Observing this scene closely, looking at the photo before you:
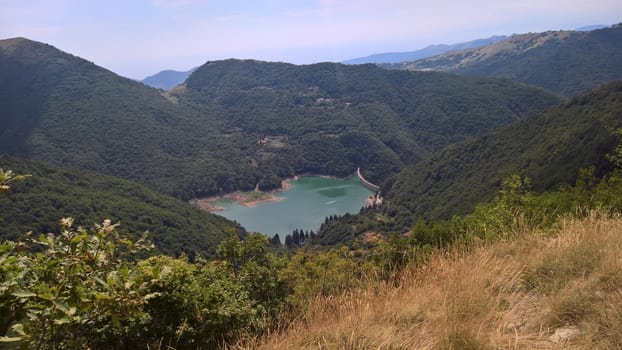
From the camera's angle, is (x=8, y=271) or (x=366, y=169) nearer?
(x=8, y=271)

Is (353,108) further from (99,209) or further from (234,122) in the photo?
(99,209)

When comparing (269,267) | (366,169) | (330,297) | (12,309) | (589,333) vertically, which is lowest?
(366,169)

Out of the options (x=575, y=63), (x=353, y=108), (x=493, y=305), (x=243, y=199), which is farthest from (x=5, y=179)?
(x=575, y=63)

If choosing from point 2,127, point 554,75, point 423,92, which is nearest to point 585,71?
point 554,75

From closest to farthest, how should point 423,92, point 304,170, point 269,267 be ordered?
1. point 269,267
2. point 304,170
3. point 423,92

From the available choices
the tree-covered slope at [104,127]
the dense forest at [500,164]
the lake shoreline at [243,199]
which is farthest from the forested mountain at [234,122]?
the dense forest at [500,164]

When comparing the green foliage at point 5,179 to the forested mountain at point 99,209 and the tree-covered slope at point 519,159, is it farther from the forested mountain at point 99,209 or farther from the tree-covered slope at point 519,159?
the forested mountain at point 99,209

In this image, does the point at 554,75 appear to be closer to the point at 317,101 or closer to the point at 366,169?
the point at 317,101
